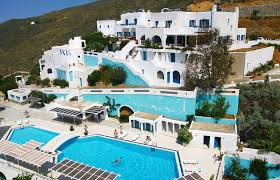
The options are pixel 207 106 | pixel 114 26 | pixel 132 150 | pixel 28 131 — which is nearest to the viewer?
pixel 132 150

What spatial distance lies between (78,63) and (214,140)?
90.6 ft

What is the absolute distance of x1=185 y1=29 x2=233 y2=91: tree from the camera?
88.6ft

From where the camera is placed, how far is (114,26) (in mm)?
49062

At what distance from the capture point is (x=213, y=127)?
977 inches

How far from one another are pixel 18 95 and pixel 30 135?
12.3 meters

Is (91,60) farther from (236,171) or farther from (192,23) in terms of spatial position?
(236,171)

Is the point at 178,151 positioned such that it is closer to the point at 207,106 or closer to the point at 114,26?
the point at 207,106

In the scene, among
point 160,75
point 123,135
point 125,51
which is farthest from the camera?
point 125,51

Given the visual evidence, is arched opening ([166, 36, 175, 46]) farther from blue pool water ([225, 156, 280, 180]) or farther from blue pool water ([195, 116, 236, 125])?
blue pool water ([225, 156, 280, 180])

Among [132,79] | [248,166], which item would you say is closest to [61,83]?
[132,79]

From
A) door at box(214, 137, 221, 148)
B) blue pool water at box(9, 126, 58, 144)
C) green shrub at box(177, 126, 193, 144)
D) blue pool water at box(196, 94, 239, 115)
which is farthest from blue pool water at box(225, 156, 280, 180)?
blue pool water at box(9, 126, 58, 144)

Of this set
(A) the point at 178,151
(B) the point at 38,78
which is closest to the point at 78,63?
(B) the point at 38,78

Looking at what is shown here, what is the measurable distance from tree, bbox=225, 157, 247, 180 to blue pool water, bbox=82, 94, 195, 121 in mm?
8159

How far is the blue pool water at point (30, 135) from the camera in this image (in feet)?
90.7
